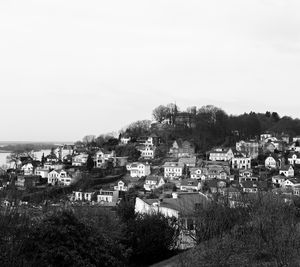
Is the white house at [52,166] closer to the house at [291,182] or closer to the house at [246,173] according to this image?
the house at [246,173]

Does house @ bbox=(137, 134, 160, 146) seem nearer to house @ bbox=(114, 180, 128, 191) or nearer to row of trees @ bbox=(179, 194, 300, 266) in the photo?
house @ bbox=(114, 180, 128, 191)

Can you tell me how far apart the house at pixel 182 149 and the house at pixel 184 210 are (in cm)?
4300

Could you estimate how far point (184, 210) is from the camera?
1803 centimetres

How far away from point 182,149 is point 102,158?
41.4 ft

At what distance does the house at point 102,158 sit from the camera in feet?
220

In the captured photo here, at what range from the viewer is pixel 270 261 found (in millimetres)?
10188

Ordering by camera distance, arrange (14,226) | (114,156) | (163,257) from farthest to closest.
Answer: (114,156) → (163,257) → (14,226)

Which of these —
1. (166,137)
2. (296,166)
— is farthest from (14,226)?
(166,137)

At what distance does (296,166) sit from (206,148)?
16.5 meters

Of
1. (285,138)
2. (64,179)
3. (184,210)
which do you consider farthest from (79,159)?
(184,210)

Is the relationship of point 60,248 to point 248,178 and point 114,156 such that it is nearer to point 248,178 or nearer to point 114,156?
point 248,178

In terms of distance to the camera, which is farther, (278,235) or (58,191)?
(58,191)

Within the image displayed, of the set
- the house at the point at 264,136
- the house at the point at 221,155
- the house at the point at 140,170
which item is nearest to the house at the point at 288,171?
the house at the point at 221,155

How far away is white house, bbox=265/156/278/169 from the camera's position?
57.8m
